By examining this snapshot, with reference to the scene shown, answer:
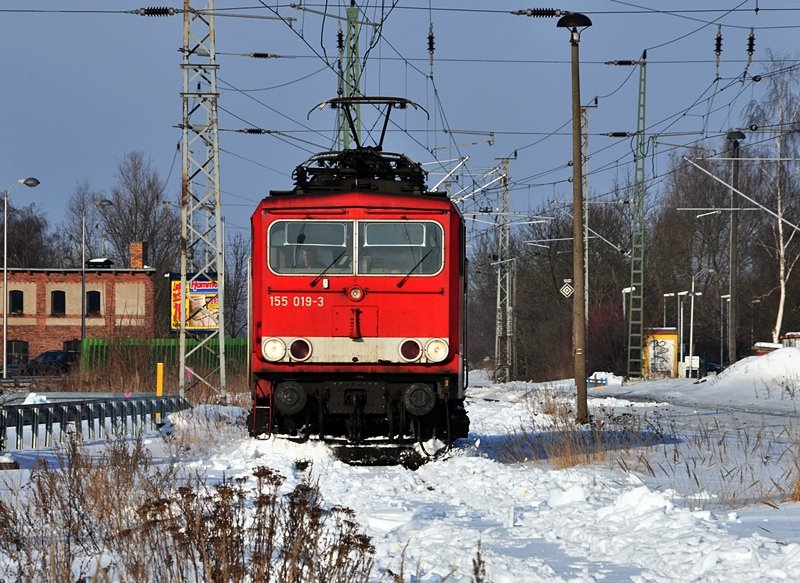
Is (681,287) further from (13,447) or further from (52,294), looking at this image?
(13,447)

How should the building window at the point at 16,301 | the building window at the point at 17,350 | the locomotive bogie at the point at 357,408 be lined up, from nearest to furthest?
the locomotive bogie at the point at 357,408, the building window at the point at 17,350, the building window at the point at 16,301

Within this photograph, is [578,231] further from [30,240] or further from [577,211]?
[30,240]

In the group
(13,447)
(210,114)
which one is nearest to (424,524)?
(13,447)

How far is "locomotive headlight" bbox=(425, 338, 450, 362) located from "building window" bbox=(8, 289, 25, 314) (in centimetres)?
5918

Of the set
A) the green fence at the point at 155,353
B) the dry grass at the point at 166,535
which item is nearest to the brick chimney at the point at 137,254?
the green fence at the point at 155,353

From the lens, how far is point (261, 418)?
14.5 meters

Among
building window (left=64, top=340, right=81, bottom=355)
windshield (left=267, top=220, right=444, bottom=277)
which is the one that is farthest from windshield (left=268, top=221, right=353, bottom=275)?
Result: building window (left=64, top=340, right=81, bottom=355)

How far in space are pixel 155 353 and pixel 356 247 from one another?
26.5m

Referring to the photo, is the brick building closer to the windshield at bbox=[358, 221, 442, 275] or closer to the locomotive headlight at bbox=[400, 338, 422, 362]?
the windshield at bbox=[358, 221, 442, 275]

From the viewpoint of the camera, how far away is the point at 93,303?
228 feet

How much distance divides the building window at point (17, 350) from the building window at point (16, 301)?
1751 millimetres

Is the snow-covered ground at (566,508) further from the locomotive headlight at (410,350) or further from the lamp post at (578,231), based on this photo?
the lamp post at (578,231)

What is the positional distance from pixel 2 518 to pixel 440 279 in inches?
289

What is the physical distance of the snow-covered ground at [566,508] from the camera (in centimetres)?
706
